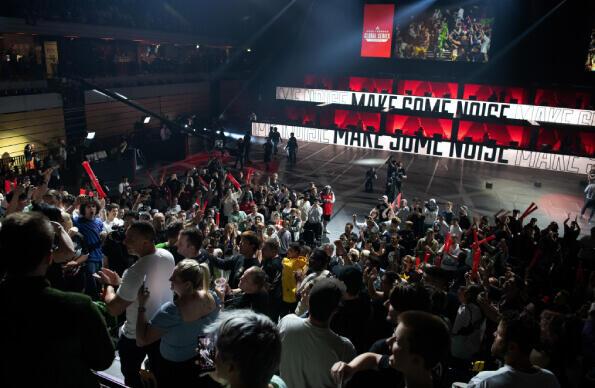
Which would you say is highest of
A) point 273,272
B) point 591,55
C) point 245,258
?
point 591,55

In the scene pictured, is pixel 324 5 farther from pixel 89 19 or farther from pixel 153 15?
pixel 89 19

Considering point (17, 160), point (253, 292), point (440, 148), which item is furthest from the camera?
point (440, 148)

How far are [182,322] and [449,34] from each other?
29195 mm

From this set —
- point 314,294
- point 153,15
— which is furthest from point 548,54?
point 314,294

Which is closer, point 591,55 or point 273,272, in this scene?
point 273,272

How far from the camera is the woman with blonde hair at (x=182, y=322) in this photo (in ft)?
10.0

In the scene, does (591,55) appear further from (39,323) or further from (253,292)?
(39,323)

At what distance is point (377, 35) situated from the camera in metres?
30.2

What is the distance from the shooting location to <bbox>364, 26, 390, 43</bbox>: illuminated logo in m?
29.9

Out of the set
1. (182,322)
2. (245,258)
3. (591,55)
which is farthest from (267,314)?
(591,55)

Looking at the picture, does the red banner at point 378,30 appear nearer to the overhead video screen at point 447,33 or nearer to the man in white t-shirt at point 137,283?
the overhead video screen at point 447,33

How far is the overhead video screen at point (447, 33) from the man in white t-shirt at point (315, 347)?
2876 cm

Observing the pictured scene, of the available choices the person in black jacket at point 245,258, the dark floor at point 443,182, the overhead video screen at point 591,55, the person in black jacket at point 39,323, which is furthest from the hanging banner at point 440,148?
the person in black jacket at point 39,323

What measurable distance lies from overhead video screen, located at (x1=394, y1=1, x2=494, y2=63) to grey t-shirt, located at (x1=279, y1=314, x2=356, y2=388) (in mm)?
28830
